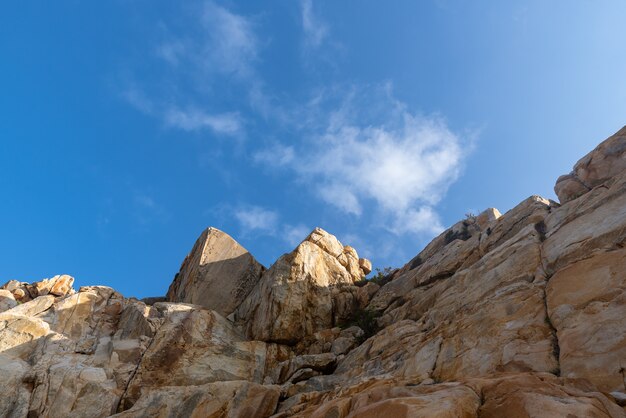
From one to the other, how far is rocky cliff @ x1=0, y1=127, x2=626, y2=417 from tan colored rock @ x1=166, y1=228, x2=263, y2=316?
17cm

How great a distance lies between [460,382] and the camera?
15094 millimetres

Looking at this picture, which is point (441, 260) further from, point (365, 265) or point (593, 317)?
point (593, 317)

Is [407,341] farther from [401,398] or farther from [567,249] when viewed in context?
[401,398]

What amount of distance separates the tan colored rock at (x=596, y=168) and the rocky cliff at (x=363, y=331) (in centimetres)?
11

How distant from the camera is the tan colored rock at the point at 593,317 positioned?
14.3m

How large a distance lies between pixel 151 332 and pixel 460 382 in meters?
24.2

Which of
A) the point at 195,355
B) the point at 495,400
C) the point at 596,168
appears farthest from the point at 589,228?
the point at 195,355

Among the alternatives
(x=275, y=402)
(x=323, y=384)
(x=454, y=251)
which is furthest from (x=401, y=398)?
(x=454, y=251)

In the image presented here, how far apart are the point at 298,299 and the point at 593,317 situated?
24.7 meters

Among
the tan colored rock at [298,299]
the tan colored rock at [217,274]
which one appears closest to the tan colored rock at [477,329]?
the tan colored rock at [298,299]

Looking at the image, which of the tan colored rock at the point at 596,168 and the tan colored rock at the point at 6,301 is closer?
the tan colored rock at the point at 596,168

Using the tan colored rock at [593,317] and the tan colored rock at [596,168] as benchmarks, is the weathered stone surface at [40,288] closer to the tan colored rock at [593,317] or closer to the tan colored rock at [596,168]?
the tan colored rock at [593,317]

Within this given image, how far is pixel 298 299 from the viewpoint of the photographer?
38000mm

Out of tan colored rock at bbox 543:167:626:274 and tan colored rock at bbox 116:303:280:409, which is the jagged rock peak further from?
tan colored rock at bbox 543:167:626:274
